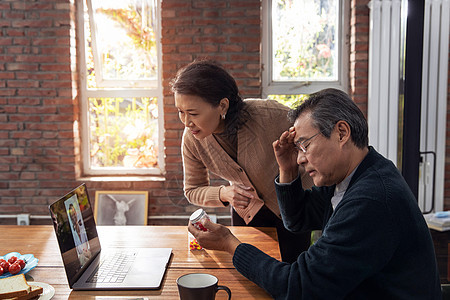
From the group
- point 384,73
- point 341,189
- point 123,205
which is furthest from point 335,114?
point 123,205

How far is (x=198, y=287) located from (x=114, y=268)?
1.52 feet

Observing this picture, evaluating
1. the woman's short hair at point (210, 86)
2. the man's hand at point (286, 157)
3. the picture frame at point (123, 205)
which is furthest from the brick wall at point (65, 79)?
the man's hand at point (286, 157)

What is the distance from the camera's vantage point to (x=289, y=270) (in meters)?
1.07

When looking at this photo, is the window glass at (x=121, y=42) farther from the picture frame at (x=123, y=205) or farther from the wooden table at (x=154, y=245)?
the wooden table at (x=154, y=245)

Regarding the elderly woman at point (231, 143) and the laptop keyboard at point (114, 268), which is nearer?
the laptop keyboard at point (114, 268)

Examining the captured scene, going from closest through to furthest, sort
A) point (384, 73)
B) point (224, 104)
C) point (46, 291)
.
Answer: point (46, 291) → point (224, 104) → point (384, 73)

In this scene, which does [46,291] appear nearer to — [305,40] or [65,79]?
[65,79]

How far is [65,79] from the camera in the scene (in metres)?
3.31

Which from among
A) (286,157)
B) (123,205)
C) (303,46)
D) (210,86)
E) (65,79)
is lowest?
(123,205)

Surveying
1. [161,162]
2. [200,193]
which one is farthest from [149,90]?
[200,193]

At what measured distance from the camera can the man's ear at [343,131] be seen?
1068 mm

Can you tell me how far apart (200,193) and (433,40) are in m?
2.25

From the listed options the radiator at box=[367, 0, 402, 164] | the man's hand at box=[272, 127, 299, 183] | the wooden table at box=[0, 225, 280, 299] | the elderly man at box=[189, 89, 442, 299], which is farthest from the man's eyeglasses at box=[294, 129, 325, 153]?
the radiator at box=[367, 0, 402, 164]

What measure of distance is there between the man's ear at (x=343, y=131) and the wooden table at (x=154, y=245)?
0.48m
